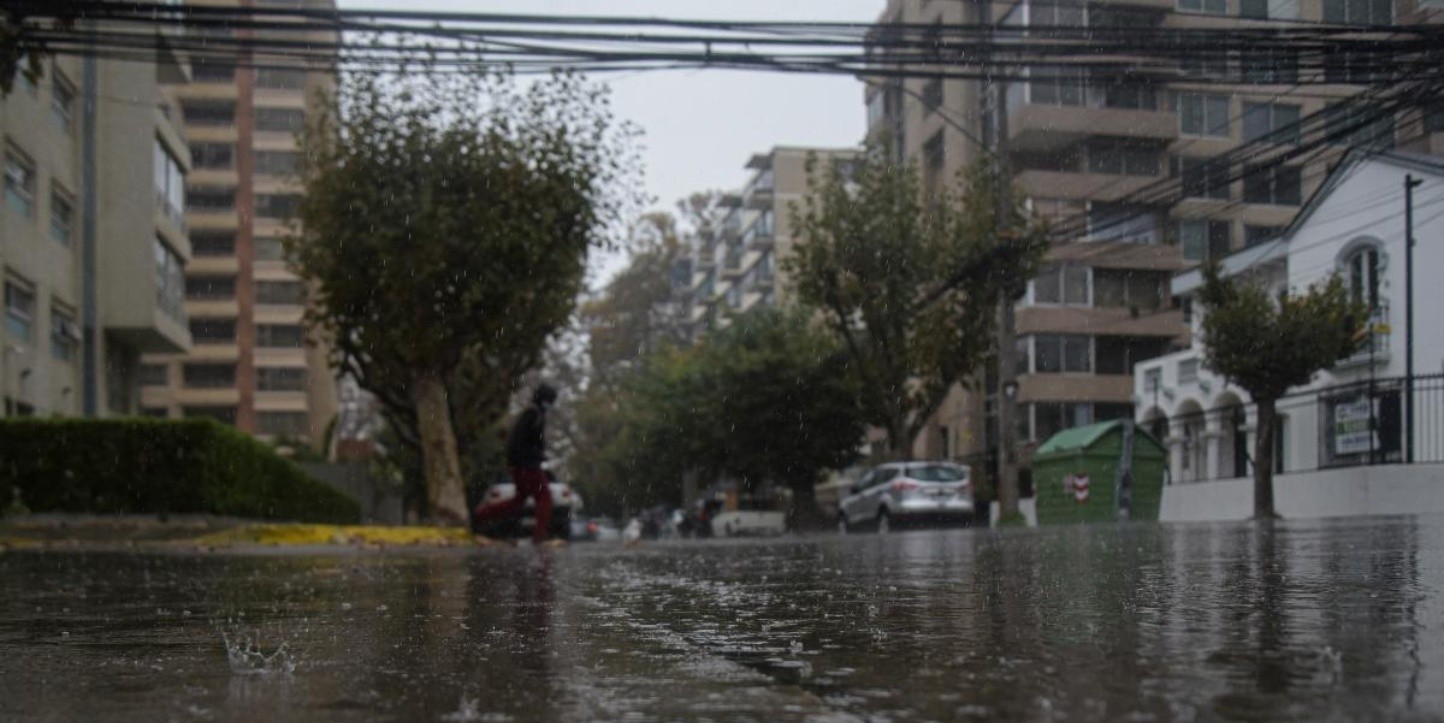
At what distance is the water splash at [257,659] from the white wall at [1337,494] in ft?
59.5

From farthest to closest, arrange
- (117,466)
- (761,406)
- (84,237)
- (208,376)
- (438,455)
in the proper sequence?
(208,376) < (761,406) < (84,237) < (438,455) < (117,466)

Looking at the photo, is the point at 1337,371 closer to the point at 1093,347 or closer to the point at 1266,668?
the point at 1093,347

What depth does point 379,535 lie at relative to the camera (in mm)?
16219

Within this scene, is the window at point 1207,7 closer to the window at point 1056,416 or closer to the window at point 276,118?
the window at point 1056,416

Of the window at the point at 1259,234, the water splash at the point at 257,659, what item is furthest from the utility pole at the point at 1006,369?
the water splash at the point at 257,659

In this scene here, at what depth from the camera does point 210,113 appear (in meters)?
68.2

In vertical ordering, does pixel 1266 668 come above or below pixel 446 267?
below

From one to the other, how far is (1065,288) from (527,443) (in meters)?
37.4

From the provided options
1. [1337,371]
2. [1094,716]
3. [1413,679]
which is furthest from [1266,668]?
[1337,371]

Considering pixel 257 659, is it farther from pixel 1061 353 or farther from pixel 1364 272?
pixel 1061 353

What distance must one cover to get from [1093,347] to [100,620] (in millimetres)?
46756

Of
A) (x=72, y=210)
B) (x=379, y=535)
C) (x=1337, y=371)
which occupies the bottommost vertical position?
(x=379, y=535)

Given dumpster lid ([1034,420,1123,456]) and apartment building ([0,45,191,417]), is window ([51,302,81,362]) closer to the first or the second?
apartment building ([0,45,191,417])

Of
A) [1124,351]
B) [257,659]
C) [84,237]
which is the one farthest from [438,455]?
[1124,351]
